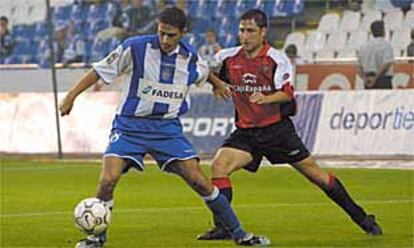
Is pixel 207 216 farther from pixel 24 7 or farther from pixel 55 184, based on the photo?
pixel 24 7

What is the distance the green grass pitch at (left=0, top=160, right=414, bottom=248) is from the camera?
11.4 meters

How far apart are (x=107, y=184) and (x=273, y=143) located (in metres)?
2.00

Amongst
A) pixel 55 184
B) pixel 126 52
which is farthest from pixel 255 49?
pixel 55 184

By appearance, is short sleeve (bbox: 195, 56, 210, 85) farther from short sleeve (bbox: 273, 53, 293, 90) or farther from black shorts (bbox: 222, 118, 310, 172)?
black shorts (bbox: 222, 118, 310, 172)

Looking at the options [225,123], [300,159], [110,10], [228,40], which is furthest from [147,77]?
[110,10]

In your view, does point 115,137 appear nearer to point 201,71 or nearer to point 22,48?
point 201,71

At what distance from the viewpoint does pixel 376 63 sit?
25359 mm

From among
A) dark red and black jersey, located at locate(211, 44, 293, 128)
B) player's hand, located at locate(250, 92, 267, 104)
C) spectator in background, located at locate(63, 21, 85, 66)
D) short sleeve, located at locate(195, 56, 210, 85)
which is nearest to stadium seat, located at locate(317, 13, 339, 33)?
spectator in background, located at locate(63, 21, 85, 66)

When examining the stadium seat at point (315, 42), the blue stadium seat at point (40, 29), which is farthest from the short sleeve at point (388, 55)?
the blue stadium seat at point (40, 29)

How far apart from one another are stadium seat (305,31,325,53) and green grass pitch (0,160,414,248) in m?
6.83

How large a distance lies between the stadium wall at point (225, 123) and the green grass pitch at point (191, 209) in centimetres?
179

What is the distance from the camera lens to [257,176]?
2080 cm

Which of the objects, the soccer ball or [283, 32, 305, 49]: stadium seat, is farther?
[283, 32, 305, 49]: stadium seat

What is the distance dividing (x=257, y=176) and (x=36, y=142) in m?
8.03
